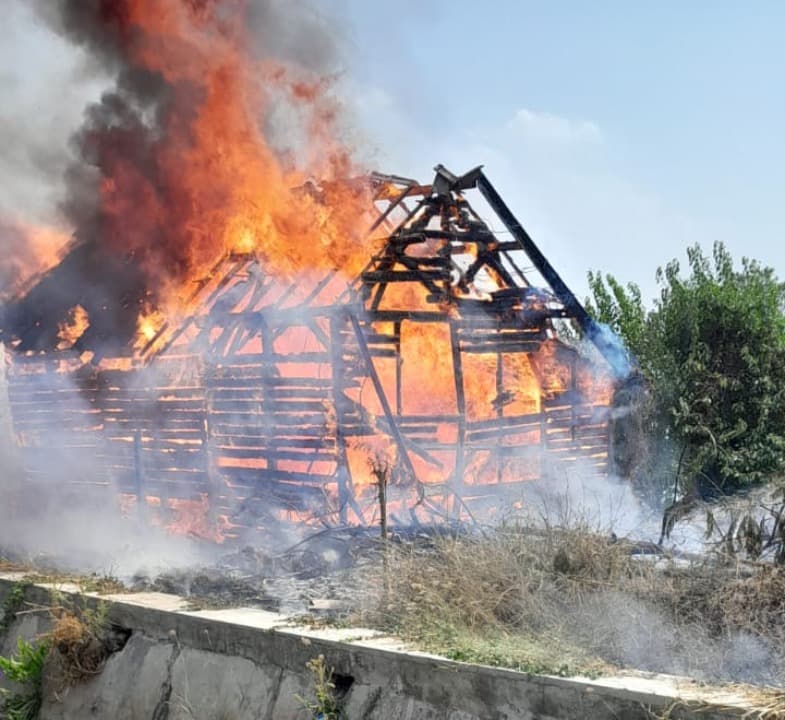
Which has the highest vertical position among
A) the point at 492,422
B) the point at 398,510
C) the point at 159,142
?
the point at 159,142

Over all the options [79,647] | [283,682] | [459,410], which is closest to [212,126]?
[459,410]

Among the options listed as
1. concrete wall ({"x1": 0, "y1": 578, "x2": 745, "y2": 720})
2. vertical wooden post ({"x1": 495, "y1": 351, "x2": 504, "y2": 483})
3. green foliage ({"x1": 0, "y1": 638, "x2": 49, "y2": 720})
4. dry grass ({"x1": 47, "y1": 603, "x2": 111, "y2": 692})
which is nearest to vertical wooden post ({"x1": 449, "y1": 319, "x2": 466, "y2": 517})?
vertical wooden post ({"x1": 495, "y1": 351, "x2": 504, "y2": 483})

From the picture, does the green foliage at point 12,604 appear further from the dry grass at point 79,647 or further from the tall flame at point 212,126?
the tall flame at point 212,126

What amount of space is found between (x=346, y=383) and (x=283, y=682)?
23.0 feet

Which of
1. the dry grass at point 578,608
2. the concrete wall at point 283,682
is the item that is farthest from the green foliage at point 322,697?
the dry grass at point 578,608

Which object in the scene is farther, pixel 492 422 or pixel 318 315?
pixel 492 422

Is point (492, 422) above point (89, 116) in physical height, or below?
below

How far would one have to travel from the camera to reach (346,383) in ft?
45.6

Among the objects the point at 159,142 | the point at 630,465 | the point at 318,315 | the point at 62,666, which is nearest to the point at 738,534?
the point at 62,666

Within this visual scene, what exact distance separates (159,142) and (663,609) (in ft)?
44.3

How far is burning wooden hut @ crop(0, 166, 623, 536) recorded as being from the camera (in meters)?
14.0

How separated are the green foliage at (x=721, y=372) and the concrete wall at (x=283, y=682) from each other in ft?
34.9

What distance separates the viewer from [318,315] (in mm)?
14016

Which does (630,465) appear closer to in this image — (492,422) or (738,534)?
(492,422)
